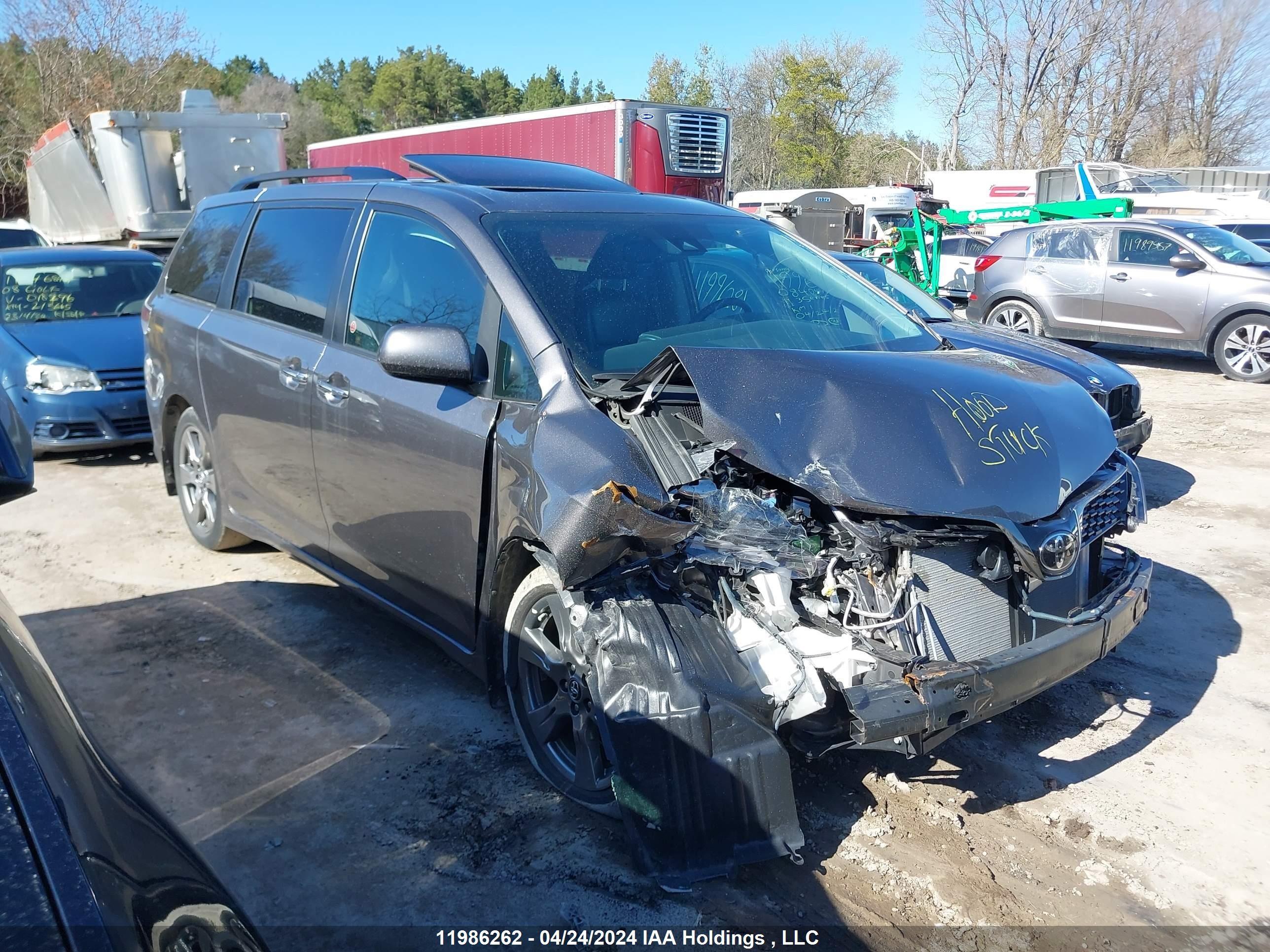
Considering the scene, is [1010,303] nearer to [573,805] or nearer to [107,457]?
[107,457]

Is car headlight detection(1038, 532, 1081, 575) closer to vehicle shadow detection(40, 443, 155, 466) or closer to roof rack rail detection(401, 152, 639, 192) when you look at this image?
roof rack rail detection(401, 152, 639, 192)

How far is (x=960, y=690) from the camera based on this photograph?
8.68ft

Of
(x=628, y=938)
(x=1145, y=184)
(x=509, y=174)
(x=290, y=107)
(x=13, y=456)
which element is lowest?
(x=628, y=938)

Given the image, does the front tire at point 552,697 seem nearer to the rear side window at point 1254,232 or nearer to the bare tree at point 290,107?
the rear side window at point 1254,232

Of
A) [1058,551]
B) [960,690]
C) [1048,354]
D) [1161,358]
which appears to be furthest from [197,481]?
[1161,358]

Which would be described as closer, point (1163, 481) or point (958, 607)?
point (958, 607)

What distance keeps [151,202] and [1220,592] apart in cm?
1518

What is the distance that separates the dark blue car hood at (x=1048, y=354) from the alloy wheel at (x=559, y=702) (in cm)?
361

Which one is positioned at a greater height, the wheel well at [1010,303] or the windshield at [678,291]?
the windshield at [678,291]

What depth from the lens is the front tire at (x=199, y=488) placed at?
5.38 meters

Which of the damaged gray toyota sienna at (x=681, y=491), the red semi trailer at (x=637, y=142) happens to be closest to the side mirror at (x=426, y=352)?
the damaged gray toyota sienna at (x=681, y=491)

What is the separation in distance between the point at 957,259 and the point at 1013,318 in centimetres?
488

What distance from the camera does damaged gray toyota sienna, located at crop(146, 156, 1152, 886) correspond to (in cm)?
269

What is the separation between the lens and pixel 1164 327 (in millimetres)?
11641
